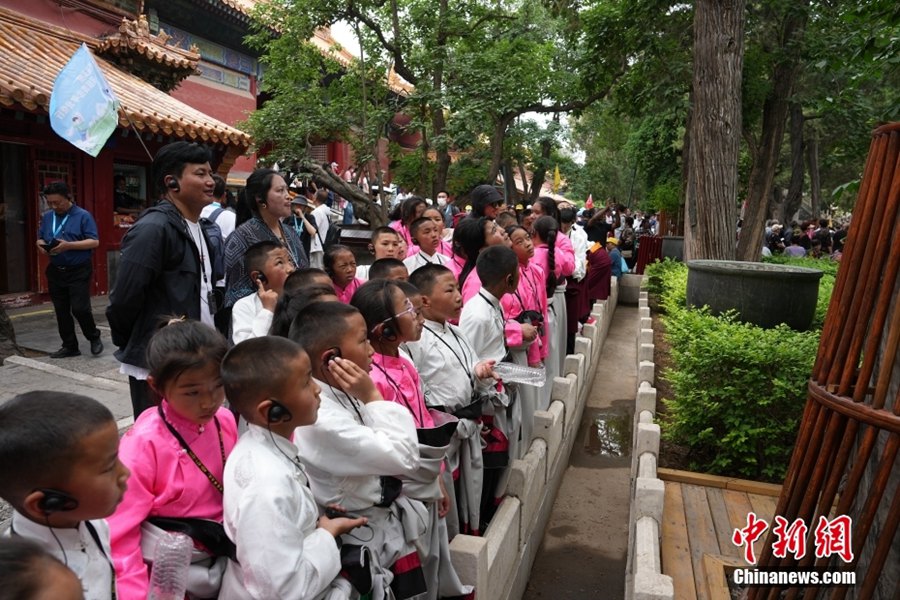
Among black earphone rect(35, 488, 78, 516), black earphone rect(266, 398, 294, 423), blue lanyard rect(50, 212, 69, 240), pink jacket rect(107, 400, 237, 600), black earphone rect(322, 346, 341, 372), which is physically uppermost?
blue lanyard rect(50, 212, 69, 240)

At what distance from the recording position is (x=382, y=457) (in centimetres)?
199

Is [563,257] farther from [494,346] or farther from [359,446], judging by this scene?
[359,446]

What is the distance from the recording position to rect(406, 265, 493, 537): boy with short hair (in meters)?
2.88

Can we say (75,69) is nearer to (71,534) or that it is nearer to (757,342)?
(71,534)

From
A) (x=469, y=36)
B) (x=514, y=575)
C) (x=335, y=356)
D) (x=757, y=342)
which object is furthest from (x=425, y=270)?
(x=469, y=36)

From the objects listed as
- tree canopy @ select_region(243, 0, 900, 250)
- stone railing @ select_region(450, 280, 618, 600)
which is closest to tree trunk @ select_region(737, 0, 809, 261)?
tree canopy @ select_region(243, 0, 900, 250)

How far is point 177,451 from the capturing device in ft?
6.09

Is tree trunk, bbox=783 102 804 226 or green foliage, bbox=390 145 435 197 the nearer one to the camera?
green foliage, bbox=390 145 435 197

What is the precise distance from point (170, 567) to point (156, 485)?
228 mm

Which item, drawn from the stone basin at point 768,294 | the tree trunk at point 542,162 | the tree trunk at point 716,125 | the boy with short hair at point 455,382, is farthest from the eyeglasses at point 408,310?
the tree trunk at point 542,162

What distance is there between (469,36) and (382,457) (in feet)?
37.9

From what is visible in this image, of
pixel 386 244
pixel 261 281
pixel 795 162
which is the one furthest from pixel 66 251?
pixel 795 162

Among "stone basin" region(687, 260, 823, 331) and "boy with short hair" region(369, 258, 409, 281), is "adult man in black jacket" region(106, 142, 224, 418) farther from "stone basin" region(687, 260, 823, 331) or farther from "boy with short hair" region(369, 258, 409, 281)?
"stone basin" region(687, 260, 823, 331)

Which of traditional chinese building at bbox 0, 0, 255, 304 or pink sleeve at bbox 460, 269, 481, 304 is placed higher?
traditional chinese building at bbox 0, 0, 255, 304
